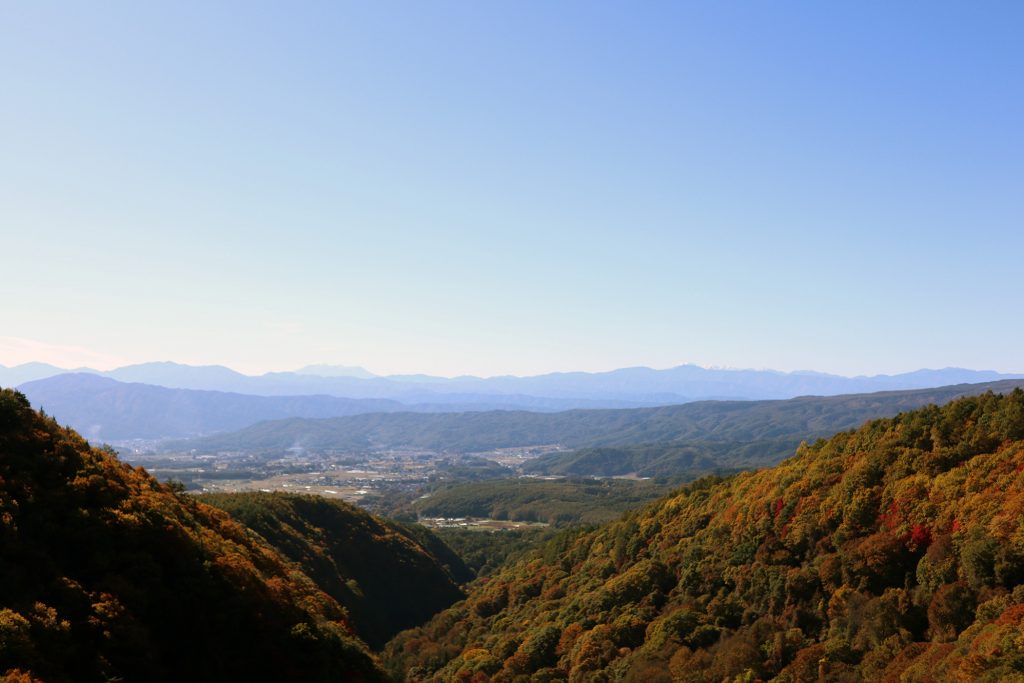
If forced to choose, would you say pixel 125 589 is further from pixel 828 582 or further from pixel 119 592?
pixel 828 582

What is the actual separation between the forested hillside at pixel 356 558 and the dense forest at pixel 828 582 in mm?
15325

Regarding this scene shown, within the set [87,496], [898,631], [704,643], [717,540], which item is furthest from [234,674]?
[717,540]

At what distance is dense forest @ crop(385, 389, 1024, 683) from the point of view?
2678cm

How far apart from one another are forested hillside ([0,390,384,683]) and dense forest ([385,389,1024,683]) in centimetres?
1852

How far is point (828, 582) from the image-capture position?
35.0 metres

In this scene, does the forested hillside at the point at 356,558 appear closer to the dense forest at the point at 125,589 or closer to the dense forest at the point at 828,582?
the dense forest at the point at 828,582

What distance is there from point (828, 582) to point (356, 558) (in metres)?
68.3

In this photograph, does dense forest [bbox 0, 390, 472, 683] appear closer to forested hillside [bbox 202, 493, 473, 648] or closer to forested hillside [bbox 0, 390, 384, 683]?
forested hillside [bbox 0, 390, 384, 683]

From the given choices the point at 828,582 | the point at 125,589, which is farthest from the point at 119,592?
the point at 828,582

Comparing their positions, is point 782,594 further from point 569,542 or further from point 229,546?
point 569,542

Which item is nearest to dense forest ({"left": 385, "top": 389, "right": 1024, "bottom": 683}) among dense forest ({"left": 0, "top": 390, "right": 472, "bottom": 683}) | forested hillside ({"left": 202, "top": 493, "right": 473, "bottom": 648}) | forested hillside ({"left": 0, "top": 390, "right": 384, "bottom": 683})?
forested hillside ({"left": 202, "top": 493, "right": 473, "bottom": 648})

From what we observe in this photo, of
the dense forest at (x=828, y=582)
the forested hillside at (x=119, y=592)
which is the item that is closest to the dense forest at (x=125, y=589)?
the forested hillside at (x=119, y=592)

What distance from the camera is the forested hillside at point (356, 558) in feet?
236

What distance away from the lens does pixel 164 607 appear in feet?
82.8
